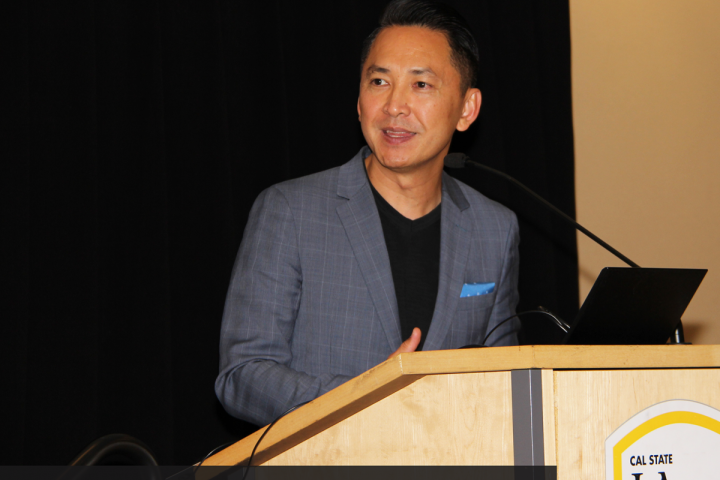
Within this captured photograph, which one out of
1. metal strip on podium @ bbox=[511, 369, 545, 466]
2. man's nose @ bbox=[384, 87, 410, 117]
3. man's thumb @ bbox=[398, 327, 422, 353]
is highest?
man's nose @ bbox=[384, 87, 410, 117]

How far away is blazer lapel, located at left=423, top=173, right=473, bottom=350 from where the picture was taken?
1643 mm

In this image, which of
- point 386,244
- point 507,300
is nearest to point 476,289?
point 507,300

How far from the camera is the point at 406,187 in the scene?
1942 mm

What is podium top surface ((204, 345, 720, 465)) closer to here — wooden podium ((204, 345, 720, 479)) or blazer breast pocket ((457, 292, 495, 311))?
wooden podium ((204, 345, 720, 479))

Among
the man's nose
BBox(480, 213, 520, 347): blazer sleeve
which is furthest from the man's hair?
BBox(480, 213, 520, 347): blazer sleeve

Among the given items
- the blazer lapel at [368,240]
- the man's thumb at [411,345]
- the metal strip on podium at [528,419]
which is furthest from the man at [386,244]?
the metal strip on podium at [528,419]

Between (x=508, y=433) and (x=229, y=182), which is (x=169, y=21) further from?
(x=508, y=433)

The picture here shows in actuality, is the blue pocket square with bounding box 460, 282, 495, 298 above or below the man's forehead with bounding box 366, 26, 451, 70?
below

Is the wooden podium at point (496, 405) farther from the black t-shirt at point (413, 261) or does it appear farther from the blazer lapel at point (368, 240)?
the black t-shirt at point (413, 261)

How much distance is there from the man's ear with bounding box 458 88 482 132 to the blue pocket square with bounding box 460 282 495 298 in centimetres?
50

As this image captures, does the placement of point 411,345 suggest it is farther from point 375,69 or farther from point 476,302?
point 375,69

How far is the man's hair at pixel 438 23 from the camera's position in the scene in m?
1.92

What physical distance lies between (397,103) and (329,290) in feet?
1.82

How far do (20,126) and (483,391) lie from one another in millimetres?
1748
